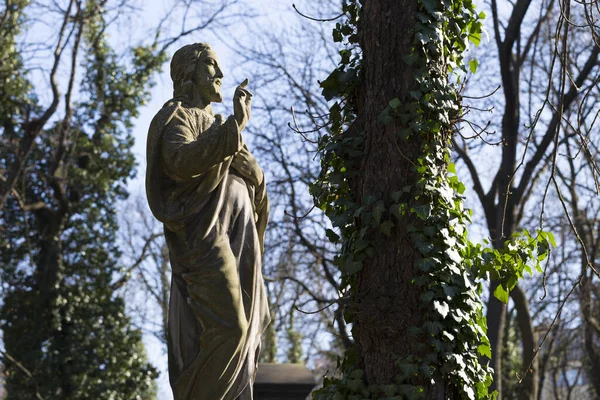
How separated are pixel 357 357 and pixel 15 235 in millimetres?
11546

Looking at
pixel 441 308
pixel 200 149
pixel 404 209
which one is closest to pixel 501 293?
pixel 441 308

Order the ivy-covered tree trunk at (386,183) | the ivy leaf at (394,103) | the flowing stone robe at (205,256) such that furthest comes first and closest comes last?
the ivy leaf at (394,103) < the ivy-covered tree trunk at (386,183) < the flowing stone robe at (205,256)

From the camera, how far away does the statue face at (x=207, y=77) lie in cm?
573

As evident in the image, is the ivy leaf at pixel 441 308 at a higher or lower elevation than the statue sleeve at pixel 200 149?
lower

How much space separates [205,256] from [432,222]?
1366 mm

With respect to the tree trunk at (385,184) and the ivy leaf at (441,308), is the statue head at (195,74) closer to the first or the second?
the tree trunk at (385,184)

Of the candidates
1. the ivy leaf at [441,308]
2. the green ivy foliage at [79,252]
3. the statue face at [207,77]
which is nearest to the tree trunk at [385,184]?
the ivy leaf at [441,308]

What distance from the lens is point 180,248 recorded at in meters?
5.37

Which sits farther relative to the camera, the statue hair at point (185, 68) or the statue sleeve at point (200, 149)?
the statue hair at point (185, 68)

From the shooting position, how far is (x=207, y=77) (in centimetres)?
573

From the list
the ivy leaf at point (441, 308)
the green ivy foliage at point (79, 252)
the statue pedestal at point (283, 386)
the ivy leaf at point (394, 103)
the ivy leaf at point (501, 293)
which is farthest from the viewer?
the green ivy foliage at point (79, 252)

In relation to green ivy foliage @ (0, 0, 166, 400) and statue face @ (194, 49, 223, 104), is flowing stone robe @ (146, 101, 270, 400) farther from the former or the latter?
green ivy foliage @ (0, 0, 166, 400)

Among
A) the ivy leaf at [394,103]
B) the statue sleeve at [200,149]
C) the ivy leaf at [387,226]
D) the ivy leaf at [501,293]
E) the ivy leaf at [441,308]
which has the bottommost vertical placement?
the ivy leaf at [441,308]

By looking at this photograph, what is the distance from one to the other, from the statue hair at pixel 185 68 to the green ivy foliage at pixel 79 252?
1057 centimetres
